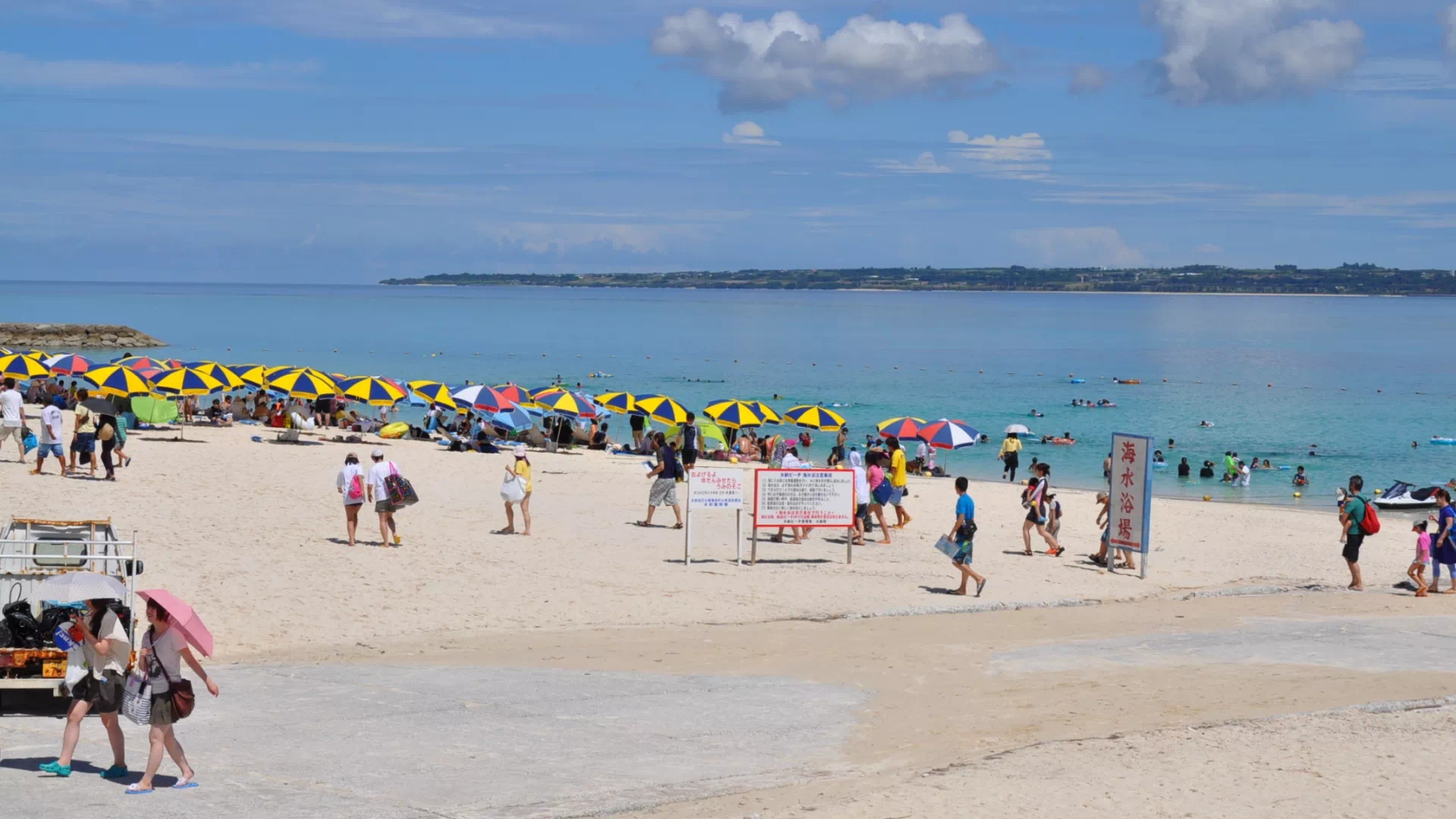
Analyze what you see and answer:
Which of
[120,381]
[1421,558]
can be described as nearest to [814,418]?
[120,381]

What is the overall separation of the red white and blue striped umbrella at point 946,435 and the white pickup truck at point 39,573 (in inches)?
833

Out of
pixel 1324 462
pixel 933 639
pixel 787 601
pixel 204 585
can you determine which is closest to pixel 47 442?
pixel 204 585

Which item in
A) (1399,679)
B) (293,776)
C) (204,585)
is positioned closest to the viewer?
(293,776)

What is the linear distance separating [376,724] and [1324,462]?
128 ft

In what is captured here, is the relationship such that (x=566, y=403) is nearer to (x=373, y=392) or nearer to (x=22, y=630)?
(x=373, y=392)

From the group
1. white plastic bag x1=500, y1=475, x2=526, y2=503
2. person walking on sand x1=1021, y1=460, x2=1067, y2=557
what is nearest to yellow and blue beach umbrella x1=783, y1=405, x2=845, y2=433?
person walking on sand x1=1021, y1=460, x2=1067, y2=557

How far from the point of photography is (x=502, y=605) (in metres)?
14.7

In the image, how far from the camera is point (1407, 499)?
1249 inches

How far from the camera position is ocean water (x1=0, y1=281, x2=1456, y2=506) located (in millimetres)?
46688

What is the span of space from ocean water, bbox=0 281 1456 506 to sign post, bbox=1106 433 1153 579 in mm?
17215

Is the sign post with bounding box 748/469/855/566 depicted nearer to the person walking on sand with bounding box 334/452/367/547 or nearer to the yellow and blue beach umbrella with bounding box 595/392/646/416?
the person walking on sand with bounding box 334/452/367/547

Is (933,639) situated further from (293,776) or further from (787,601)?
(293,776)

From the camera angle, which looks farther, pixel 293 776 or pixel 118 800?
pixel 293 776

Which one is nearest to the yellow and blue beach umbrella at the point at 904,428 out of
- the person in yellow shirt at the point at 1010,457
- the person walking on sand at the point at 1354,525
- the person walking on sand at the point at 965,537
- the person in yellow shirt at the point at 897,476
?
the person in yellow shirt at the point at 1010,457
